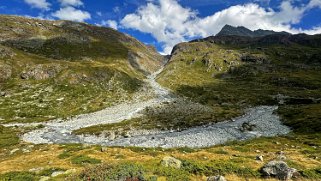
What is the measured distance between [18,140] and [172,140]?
3630cm

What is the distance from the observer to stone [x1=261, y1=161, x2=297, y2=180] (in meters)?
29.9

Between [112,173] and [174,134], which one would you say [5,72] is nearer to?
[174,134]

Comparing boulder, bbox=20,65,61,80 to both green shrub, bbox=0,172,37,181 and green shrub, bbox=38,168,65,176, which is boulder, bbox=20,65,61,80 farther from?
green shrub, bbox=0,172,37,181

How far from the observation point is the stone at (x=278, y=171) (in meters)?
29.9

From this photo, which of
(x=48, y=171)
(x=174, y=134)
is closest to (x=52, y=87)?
(x=174, y=134)

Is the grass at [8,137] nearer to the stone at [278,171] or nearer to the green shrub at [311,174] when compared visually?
the stone at [278,171]

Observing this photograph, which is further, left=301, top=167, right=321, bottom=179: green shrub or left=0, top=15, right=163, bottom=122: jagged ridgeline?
left=0, top=15, right=163, bottom=122: jagged ridgeline

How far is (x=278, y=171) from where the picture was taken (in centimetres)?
3023

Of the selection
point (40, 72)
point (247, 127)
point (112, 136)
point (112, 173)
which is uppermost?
point (40, 72)

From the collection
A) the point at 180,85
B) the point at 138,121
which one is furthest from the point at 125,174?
the point at 180,85

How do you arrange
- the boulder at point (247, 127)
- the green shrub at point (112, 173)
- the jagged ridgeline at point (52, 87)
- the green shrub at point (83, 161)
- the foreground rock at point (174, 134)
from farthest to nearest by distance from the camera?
the jagged ridgeline at point (52, 87) < the boulder at point (247, 127) < the foreground rock at point (174, 134) < the green shrub at point (83, 161) < the green shrub at point (112, 173)

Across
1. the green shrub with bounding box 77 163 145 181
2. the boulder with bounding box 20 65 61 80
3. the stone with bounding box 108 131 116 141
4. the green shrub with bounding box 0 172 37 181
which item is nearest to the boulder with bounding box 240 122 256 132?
the stone with bounding box 108 131 116 141

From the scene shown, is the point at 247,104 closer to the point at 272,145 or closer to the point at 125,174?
the point at 272,145

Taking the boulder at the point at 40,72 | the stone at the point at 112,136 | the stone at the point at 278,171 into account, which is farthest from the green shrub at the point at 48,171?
the boulder at the point at 40,72
